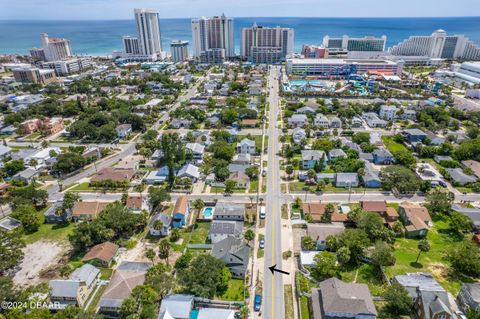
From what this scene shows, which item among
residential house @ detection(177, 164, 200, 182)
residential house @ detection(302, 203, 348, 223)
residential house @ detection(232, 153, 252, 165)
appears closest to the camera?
residential house @ detection(302, 203, 348, 223)

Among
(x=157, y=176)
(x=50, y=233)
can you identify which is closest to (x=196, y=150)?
(x=157, y=176)

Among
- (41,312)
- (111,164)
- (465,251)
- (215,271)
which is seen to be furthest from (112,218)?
(465,251)

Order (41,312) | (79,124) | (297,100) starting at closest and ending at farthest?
(41,312) < (79,124) < (297,100)

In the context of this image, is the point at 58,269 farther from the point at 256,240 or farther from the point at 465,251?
the point at 465,251

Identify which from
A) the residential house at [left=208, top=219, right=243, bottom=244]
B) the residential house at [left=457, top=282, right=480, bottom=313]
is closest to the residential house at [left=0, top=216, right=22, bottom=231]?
the residential house at [left=208, top=219, right=243, bottom=244]

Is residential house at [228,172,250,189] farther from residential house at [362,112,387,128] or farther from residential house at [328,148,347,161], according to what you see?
residential house at [362,112,387,128]

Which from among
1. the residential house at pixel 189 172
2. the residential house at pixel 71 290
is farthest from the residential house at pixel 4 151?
the residential house at pixel 71 290
